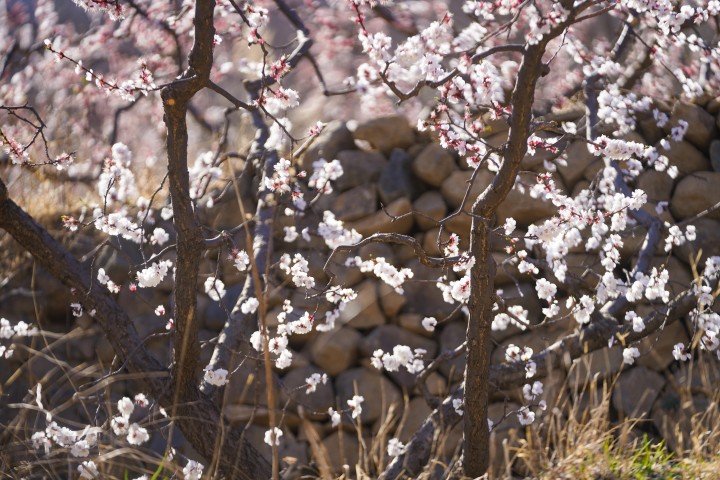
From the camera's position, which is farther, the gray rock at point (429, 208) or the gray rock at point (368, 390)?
the gray rock at point (429, 208)

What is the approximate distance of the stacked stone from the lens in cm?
416

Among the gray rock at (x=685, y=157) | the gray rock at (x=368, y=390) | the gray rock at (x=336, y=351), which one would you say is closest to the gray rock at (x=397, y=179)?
the gray rock at (x=336, y=351)

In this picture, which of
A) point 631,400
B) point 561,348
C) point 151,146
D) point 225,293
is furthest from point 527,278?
point 151,146

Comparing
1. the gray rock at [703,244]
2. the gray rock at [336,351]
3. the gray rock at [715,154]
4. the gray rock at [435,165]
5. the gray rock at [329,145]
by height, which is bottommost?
the gray rock at [336,351]

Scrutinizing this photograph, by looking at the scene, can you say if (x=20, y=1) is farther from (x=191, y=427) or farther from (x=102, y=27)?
(x=191, y=427)

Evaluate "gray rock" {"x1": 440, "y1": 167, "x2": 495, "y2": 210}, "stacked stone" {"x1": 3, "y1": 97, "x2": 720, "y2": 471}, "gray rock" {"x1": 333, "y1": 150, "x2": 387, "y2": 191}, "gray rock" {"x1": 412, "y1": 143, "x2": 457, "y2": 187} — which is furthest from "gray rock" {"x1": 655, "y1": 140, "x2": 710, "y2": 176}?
"gray rock" {"x1": 333, "y1": 150, "x2": 387, "y2": 191}

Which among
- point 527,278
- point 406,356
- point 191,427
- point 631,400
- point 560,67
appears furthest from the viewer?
point 560,67

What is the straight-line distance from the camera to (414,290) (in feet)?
14.8

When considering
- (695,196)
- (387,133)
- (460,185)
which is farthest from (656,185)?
(387,133)

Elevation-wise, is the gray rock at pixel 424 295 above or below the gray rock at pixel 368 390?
above

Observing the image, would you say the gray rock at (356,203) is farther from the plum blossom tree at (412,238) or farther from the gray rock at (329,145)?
the gray rock at (329,145)

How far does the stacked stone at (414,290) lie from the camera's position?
4.16 m

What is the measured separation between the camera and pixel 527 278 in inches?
176

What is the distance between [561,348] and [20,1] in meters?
6.36
